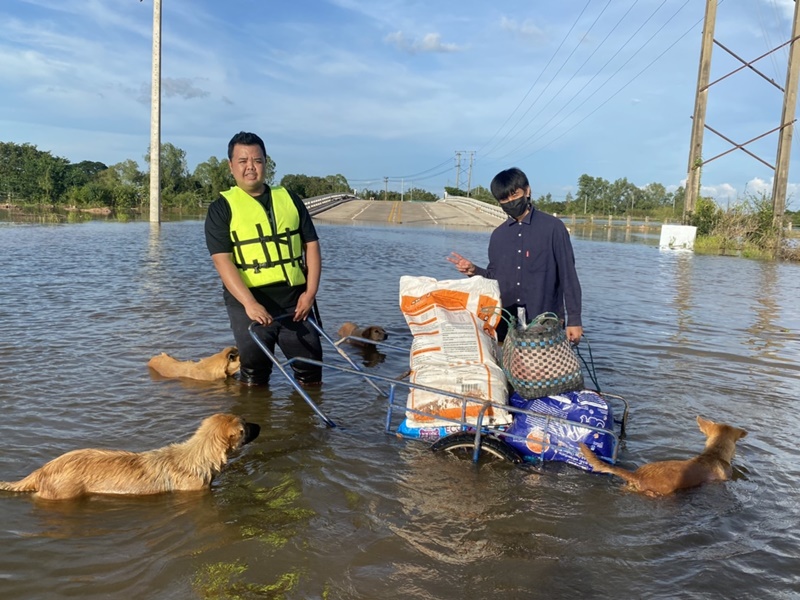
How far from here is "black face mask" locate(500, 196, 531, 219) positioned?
17.8 feet

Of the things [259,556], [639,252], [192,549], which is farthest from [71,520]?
[639,252]

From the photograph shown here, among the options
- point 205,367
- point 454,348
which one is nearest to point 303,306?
point 454,348

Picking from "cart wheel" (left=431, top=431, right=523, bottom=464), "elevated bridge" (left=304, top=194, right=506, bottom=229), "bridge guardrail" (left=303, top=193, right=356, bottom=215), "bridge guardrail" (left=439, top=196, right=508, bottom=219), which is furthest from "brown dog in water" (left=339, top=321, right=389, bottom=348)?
"bridge guardrail" (left=303, top=193, right=356, bottom=215)

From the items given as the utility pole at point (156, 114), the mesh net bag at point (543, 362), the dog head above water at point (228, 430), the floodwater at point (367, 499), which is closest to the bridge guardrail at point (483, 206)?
the utility pole at point (156, 114)

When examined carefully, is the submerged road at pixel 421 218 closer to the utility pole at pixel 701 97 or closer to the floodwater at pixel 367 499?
the utility pole at pixel 701 97

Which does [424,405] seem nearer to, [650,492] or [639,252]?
[650,492]

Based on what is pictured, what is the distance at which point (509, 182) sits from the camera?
Result: 17.6 feet

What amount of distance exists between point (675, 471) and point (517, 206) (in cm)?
259

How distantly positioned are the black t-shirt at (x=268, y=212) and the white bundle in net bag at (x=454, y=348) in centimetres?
119

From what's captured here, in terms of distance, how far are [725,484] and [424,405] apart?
2521 millimetres

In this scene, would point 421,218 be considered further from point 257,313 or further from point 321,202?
point 257,313

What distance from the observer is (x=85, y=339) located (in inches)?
344

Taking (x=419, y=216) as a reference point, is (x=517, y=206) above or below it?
below

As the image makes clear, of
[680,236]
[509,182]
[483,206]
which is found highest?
[483,206]
